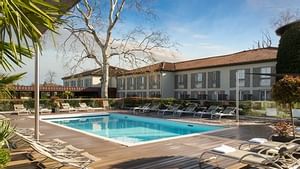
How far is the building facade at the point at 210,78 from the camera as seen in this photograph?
26516mm

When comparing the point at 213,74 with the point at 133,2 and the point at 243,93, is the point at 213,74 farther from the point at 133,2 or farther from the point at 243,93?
the point at 133,2

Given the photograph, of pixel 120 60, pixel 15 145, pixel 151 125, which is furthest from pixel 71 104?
pixel 15 145

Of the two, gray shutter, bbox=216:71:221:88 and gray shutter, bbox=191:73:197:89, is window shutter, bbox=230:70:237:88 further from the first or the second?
gray shutter, bbox=191:73:197:89

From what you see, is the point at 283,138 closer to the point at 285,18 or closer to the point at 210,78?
the point at 210,78

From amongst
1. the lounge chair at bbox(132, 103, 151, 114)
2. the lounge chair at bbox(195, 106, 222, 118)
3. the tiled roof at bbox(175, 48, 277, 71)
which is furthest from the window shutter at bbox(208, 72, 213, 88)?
the lounge chair at bbox(195, 106, 222, 118)

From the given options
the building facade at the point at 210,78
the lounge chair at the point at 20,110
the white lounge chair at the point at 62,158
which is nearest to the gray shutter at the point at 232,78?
the building facade at the point at 210,78

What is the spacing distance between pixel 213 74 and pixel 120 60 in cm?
1036

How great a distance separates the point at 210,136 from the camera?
998 centimetres

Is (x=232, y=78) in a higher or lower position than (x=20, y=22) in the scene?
higher

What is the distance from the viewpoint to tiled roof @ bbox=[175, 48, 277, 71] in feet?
88.3

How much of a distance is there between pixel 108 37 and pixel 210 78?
39.8ft

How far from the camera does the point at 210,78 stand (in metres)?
30.8

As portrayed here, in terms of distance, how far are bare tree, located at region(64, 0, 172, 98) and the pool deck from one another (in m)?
17.0

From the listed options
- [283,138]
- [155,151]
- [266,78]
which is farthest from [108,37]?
[283,138]
